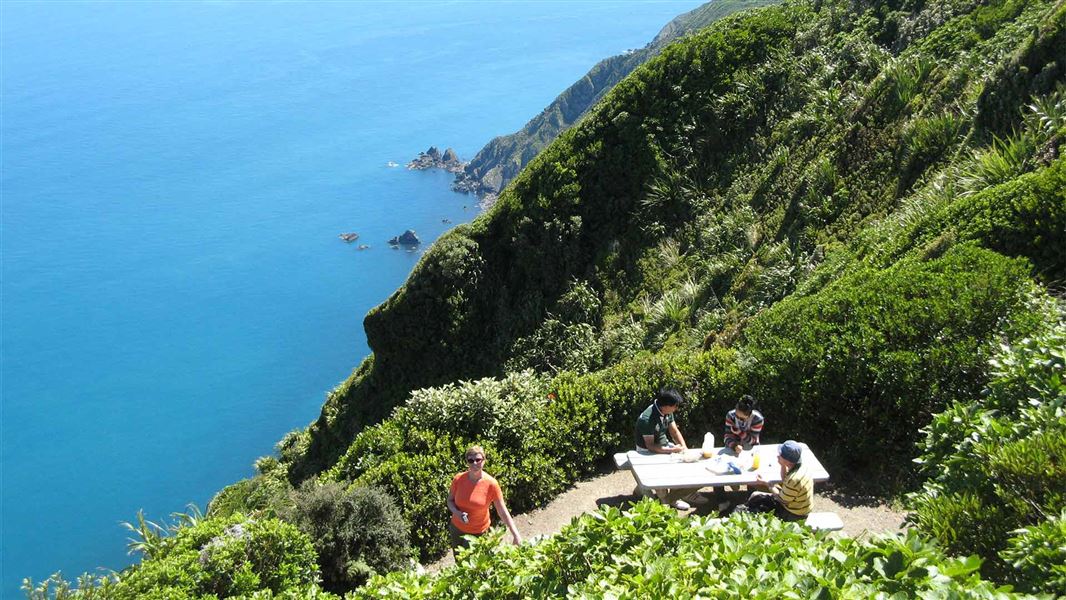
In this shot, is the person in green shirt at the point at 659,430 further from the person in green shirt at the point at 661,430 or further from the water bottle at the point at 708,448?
the water bottle at the point at 708,448

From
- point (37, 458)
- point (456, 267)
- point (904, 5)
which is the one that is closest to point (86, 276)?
point (37, 458)

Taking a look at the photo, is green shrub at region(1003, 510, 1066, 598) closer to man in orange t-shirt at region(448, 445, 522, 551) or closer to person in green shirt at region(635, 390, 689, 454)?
person in green shirt at region(635, 390, 689, 454)

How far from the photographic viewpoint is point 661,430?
27.9 ft

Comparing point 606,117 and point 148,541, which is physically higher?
point 606,117

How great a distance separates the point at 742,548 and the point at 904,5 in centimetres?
1989

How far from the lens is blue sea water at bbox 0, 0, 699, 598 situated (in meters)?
80.7

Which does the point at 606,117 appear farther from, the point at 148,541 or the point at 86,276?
the point at 86,276

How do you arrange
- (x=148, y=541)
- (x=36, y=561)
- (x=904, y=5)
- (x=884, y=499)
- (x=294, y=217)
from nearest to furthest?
(x=148, y=541), (x=884, y=499), (x=904, y=5), (x=36, y=561), (x=294, y=217)

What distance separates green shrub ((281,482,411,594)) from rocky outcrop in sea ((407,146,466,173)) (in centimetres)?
15463

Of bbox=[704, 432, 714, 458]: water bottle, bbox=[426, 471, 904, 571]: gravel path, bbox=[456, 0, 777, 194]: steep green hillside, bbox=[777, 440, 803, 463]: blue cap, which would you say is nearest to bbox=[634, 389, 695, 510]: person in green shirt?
bbox=[704, 432, 714, 458]: water bottle

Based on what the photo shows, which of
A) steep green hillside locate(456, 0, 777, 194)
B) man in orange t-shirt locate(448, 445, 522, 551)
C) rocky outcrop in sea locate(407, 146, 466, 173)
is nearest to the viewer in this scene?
man in orange t-shirt locate(448, 445, 522, 551)

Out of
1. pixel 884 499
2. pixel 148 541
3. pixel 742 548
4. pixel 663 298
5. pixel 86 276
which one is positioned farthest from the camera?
pixel 86 276

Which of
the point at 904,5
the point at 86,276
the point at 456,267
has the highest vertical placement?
the point at 86,276

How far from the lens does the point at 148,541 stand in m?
7.41
